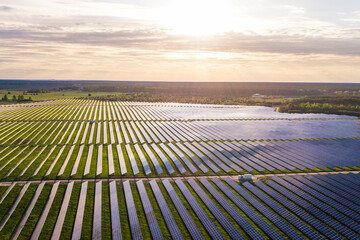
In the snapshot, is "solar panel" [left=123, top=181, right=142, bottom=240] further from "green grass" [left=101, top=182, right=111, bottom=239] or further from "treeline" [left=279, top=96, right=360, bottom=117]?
"treeline" [left=279, top=96, right=360, bottom=117]

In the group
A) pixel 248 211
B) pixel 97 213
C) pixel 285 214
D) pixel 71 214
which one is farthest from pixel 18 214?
pixel 285 214

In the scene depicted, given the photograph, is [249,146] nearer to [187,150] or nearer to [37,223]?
[187,150]

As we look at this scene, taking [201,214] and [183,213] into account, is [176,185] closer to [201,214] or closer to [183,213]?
[183,213]

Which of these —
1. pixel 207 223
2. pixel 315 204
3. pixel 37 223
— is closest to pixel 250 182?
pixel 315 204

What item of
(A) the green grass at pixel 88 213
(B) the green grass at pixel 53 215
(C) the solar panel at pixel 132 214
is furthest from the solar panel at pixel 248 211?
(B) the green grass at pixel 53 215

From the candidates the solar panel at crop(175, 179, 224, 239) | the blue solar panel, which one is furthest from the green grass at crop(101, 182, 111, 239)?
the blue solar panel
